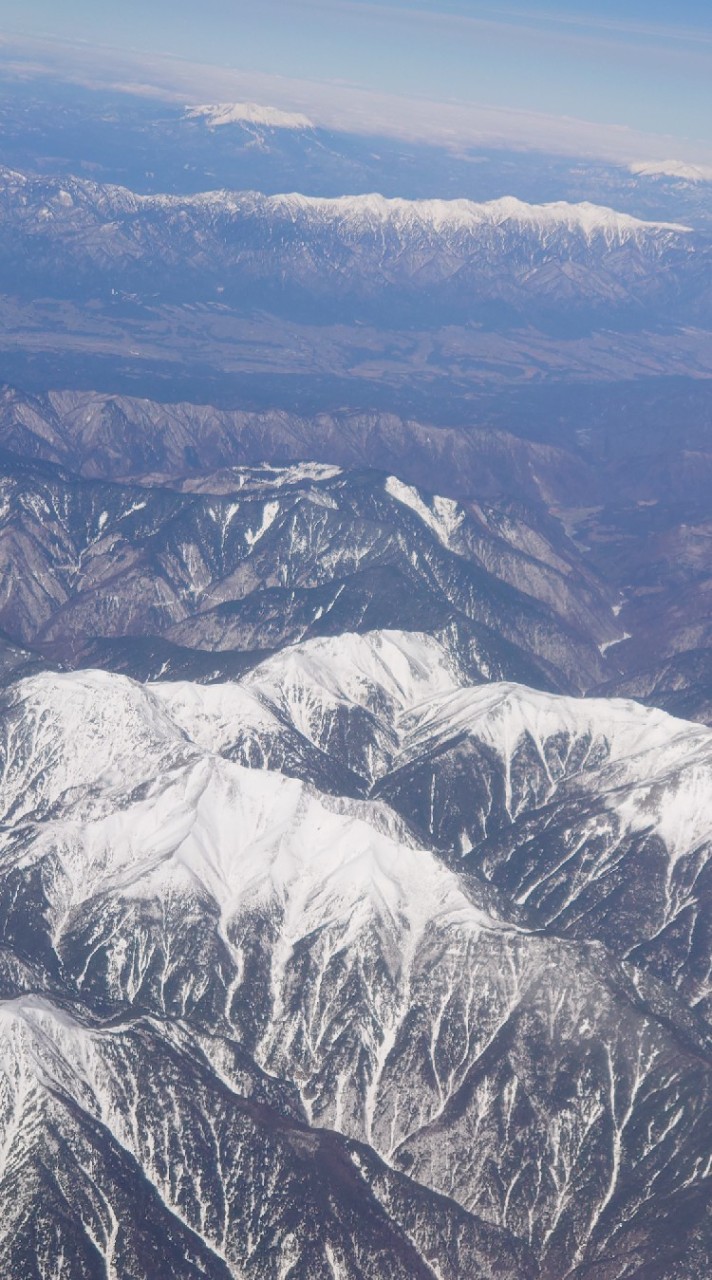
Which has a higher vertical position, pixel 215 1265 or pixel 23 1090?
pixel 23 1090

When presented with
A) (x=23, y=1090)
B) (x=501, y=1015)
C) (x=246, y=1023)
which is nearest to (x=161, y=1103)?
(x=23, y=1090)

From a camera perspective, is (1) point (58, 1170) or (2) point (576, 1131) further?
(2) point (576, 1131)

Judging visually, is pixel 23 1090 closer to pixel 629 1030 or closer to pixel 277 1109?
pixel 277 1109

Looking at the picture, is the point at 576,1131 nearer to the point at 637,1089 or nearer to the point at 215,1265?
the point at 637,1089

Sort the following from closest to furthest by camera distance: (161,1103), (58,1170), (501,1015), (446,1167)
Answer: (58,1170), (161,1103), (446,1167), (501,1015)

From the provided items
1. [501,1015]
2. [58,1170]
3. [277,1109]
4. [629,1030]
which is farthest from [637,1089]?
[58,1170]

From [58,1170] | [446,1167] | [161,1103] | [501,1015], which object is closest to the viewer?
[58,1170]

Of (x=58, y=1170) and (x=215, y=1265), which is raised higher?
(x=58, y=1170)

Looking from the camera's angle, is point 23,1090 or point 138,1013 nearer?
point 23,1090
